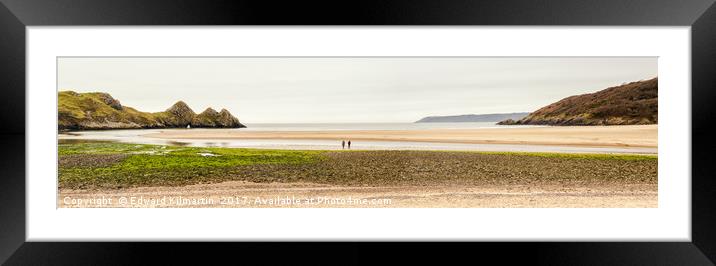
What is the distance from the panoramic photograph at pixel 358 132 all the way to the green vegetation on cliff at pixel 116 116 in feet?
0.04

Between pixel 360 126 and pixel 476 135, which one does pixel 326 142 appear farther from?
pixel 476 135

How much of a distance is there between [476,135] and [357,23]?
185cm

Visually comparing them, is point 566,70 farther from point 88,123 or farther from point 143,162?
point 88,123

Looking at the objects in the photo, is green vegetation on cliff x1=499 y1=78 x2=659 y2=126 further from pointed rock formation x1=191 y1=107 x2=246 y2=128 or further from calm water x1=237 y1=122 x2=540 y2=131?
pointed rock formation x1=191 y1=107 x2=246 y2=128

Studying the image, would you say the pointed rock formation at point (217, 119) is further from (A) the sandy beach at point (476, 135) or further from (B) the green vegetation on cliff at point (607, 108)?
(B) the green vegetation on cliff at point (607, 108)

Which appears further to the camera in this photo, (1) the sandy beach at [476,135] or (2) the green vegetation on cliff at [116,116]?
(1) the sandy beach at [476,135]

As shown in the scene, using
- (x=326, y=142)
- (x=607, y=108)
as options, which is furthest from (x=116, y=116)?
(x=607, y=108)

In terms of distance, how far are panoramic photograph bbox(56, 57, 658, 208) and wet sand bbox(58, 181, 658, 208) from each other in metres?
0.01

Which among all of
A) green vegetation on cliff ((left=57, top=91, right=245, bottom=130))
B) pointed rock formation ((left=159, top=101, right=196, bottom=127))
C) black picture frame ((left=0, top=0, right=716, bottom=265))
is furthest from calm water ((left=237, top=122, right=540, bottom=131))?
black picture frame ((left=0, top=0, right=716, bottom=265))

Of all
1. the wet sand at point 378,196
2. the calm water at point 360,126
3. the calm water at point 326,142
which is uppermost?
the calm water at point 360,126

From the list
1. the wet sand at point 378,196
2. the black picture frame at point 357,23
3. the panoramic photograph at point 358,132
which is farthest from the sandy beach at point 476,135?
the black picture frame at point 357,23

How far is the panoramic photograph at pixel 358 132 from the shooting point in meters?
Answer: 3.97

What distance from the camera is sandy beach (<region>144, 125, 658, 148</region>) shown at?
4.07m

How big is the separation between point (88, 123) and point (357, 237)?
2.65m
